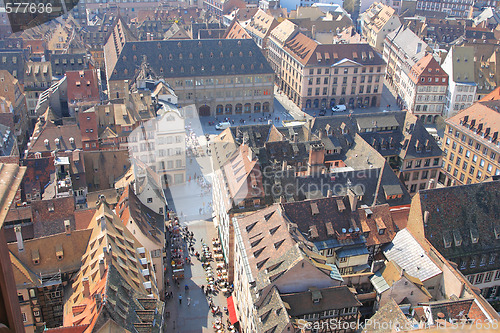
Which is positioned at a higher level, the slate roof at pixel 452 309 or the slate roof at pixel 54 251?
the slate roof at pixel 54 251

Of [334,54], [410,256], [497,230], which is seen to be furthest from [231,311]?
[334,54]

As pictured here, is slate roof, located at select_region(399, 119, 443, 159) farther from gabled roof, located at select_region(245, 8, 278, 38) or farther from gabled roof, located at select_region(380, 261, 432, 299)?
gabled roof, located at select_region(245, 8, 278, 38)

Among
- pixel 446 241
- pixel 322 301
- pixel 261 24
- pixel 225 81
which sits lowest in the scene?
pixel 322 301

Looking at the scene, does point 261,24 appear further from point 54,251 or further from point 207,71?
point 54,251

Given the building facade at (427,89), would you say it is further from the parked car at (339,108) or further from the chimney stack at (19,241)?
the chimney stack at (19,241)

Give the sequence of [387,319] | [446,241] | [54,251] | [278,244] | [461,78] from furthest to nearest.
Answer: [461,78] < [446,241] < [278,244] < [54,251] < [387,319]

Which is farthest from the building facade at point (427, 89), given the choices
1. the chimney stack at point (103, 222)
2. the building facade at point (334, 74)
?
the chimney stack at point (103, 222)
